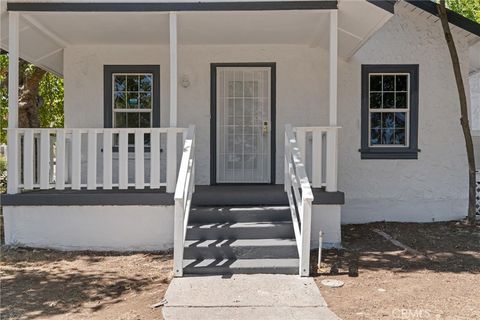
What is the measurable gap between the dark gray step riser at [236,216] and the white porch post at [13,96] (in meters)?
2.67

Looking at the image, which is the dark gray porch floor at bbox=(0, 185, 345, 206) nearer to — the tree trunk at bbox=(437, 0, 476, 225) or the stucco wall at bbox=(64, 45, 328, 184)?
the stucco wall at bbox=(64, 45, 328, 184)

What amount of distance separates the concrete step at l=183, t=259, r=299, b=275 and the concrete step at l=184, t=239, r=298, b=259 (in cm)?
10

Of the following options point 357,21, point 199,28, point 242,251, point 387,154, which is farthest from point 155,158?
point 387,154

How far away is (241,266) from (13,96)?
4197 mm

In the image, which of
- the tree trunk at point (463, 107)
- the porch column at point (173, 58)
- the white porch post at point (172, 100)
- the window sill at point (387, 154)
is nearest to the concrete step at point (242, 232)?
the white porch post at point (172, 100)

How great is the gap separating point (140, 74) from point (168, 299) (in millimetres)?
5262

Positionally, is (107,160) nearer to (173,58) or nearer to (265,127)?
(173,58)

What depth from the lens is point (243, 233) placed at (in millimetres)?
6250

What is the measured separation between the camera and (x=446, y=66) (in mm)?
8852

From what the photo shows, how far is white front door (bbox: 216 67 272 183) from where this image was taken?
8867mm

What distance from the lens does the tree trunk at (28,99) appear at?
12.8 metres

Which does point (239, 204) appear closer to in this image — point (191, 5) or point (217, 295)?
point (217, 295)

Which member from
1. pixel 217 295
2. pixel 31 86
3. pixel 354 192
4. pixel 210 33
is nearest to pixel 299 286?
pixel 217 295

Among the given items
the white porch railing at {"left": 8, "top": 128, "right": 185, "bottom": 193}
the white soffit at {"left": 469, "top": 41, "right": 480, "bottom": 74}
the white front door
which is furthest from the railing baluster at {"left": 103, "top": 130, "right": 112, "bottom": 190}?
the white soffit at {"left": 469, "top": 41, "right": 480, "bottom": 74}
